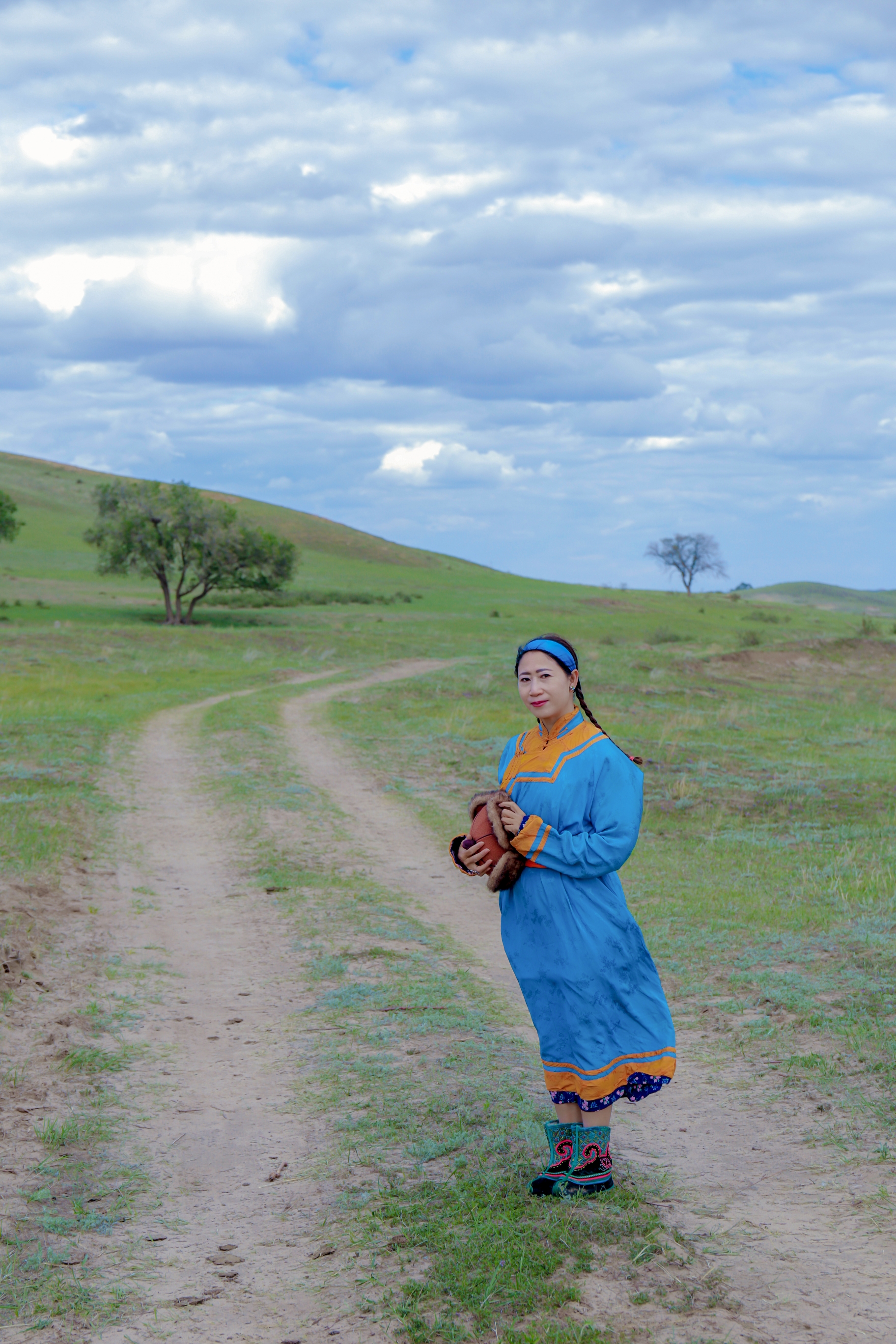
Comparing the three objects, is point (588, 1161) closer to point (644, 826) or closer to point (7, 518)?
point (644, 826)

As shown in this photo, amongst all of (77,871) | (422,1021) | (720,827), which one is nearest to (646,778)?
(720,827)

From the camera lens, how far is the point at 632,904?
989 cm

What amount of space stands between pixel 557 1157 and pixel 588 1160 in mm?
148

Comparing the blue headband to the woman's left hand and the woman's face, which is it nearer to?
the woman's face

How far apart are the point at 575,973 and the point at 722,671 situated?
32472 mm

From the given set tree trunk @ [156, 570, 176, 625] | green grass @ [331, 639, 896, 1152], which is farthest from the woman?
tree trunk @ [156, 570, 176, 625]

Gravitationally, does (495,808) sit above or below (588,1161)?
above

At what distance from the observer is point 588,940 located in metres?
4.20

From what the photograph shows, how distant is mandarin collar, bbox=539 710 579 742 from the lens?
441 centimetres

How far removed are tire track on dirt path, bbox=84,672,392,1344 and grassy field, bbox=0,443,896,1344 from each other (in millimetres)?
305

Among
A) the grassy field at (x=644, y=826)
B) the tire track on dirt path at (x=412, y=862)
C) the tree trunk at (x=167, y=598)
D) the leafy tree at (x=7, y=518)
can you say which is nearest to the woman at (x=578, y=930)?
the grassy field at (x=644, y=826)

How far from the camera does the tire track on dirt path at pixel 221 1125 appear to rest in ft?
12.8

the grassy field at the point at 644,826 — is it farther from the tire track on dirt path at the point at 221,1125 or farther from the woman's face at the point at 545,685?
the woman's face at the point at 545,685

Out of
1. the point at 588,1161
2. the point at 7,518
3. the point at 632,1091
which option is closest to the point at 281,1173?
the point at 588,1161
